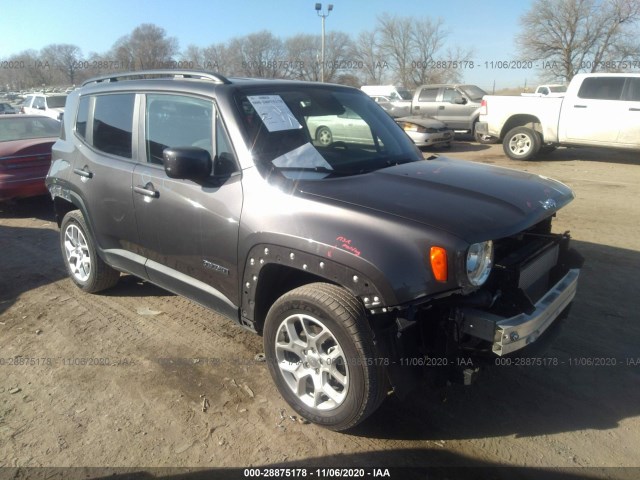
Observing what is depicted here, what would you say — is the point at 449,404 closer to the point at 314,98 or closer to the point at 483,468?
the point at 483,468

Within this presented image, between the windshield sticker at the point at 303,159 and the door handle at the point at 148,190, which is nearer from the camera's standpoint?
the windshield sticker at the point at 303,159

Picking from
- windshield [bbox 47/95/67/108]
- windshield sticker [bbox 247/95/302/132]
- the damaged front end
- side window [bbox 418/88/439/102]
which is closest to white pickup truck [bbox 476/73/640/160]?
side window [bbox 418/88/439/102]

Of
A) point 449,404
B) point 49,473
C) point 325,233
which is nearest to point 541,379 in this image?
point 449,404

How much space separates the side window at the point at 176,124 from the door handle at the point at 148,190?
0.63 feet

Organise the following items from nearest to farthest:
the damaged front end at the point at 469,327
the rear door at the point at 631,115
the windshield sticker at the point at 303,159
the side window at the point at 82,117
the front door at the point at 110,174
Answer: the damaged front end at the point at 469,327 → the windshield sticker at the point at 303,159 → the front door at the point at 110,174 → the side window at the point at 82,117 → the rear door at the point at 631,115

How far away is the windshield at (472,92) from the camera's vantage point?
16.8 m

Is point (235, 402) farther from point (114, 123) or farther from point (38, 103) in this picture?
point (38, 103)

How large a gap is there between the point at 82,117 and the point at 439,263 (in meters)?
3.69

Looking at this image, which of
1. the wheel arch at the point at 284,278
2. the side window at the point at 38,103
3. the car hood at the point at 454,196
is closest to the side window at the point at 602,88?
the car hood at the point at 454,196

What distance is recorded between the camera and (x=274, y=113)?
321 cm

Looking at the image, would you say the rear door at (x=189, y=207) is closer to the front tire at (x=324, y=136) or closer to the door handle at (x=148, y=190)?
the door handle at (x=148, y=190)

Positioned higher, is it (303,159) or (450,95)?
(450,95)

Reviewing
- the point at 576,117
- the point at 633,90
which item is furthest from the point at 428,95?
the point at 633,90

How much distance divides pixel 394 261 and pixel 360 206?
0.37m
